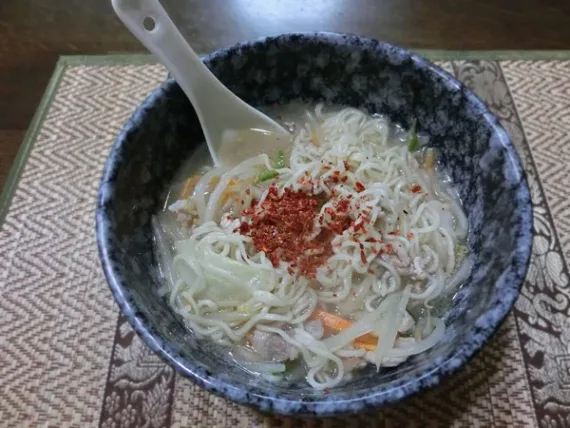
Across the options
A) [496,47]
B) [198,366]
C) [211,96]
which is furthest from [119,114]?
[496,47]

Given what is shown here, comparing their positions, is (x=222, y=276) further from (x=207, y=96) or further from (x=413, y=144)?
(x=413, y=144)

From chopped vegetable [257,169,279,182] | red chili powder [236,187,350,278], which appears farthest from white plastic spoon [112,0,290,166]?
red chili powder [236,187,350,278]

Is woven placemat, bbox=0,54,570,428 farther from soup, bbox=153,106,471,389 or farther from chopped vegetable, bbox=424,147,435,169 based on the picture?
chopped vegetable, bbox=424,147,435,169

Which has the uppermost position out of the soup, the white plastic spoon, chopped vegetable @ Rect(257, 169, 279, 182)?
the white plastic spoon

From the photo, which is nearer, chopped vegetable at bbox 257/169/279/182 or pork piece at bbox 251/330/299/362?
pork piece at bbox 251/330/299/362

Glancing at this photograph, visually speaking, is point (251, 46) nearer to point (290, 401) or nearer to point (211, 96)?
point (211, 96)

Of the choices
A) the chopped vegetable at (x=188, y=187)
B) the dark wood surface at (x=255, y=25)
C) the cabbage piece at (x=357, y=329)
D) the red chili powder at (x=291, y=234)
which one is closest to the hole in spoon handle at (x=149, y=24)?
the chopped vegetable at (x=188, y=187)

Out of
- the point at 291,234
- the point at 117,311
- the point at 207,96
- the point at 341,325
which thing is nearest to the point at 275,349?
the point at 341,325
